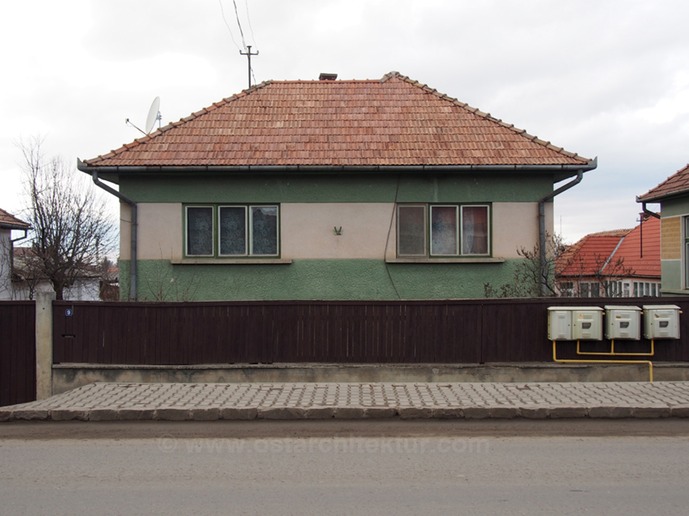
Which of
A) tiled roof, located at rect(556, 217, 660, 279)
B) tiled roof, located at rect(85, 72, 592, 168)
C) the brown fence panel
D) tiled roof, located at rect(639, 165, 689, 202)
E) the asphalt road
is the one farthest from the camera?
tiled roof, located at rect(556, 217, 660, 279)

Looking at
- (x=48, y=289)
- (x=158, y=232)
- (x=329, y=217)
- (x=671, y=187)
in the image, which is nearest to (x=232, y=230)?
(x=158, y=232)

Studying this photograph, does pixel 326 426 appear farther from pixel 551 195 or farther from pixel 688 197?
pixel 688 197

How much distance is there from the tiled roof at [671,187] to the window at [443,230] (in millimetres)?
5962

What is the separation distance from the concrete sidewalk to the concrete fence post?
62cm

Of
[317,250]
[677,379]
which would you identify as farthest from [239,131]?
[677,379]

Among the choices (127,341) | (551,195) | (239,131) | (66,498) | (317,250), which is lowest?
(66,498)

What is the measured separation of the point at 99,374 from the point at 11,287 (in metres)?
21.4

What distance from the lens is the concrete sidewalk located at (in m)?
7.75

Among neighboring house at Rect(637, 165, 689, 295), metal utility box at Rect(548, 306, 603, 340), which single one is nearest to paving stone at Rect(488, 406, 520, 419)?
metal utility box at Rect(548, 306, 603, 340)

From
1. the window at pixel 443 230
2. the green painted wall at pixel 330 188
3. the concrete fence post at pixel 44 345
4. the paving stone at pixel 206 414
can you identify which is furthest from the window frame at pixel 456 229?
the concrete fence post at pixel 44 345

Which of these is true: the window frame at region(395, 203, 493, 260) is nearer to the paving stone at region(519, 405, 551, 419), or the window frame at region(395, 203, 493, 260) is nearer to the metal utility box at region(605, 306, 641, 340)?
the metal utility box at region(605, 306, 641, 340)

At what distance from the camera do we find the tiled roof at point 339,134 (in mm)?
12836

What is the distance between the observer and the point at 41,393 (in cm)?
945

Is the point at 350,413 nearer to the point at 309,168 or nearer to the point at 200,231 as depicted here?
the point at 309,168
